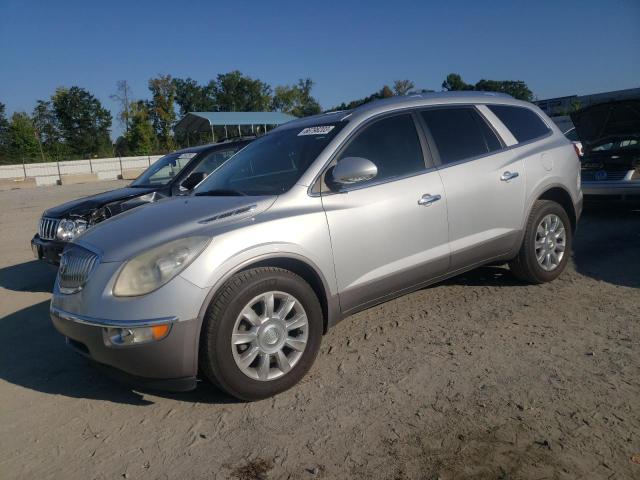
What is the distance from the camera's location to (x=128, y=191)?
687cm

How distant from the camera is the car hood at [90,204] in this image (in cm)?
609

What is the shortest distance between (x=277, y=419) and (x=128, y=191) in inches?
194

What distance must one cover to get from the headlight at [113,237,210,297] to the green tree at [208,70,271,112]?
85870mm

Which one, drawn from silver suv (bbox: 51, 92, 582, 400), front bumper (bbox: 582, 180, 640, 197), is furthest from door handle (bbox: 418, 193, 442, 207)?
front bumper (bbox: 582, 180, 640, 197)

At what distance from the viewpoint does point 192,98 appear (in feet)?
274

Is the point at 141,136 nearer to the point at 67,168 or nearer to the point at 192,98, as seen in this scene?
the point at 67,168

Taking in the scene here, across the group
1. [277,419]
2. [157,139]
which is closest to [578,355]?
[277,419]

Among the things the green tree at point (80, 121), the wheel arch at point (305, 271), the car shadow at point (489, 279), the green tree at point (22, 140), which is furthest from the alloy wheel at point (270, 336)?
the green tree at point (80, 121)

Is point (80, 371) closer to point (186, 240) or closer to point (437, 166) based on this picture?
point (186, 240)

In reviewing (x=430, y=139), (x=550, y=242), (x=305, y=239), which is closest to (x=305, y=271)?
(x=305, y=239)

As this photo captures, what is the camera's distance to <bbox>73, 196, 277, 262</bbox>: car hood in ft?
9.92

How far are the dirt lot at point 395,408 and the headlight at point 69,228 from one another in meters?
1.59

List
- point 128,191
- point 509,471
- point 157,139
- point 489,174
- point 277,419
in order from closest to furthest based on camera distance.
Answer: point 509,471 < point 277,419 < point 489,174 < point 128,191 < point 157,139

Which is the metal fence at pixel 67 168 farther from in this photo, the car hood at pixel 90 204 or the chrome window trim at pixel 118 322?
the chrome window trim at pixel 118 322
